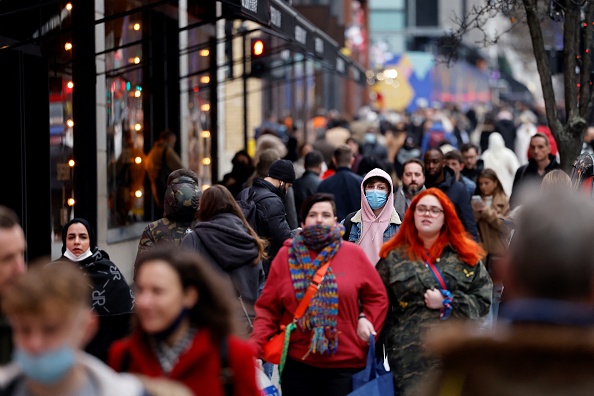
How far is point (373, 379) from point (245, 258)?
1694mm

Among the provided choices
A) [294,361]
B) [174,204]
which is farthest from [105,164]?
[294,361]

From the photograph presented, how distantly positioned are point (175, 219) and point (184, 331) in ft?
15.1

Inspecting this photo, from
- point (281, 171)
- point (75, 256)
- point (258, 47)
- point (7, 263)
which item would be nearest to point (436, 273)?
point (75, 256)

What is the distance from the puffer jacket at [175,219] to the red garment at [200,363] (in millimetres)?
4290

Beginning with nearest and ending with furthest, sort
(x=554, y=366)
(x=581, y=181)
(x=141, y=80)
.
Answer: (x=554, y=366)
(x=581, y=181)
(x=141, y=80)

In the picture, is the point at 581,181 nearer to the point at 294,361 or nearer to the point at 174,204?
the point at 174,204

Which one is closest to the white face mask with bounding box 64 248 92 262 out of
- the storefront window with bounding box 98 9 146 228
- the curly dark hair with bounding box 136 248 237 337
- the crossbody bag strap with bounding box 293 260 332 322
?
the crossbody bag strap with bounding box 293 260 332 322

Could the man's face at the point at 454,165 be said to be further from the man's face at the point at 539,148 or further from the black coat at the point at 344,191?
the black coat at the point at 344,191

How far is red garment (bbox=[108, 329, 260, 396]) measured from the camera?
4.70 metres

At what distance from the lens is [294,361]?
24.5 ft

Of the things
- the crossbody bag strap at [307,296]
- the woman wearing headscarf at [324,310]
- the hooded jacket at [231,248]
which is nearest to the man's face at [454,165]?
the hooded jacket at [231,248]

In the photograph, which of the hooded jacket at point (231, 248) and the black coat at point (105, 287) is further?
the hooded jacket at point (231, 248)

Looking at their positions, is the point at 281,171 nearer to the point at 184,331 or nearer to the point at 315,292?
the point at 315,292

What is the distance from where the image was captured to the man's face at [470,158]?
16297 mm
